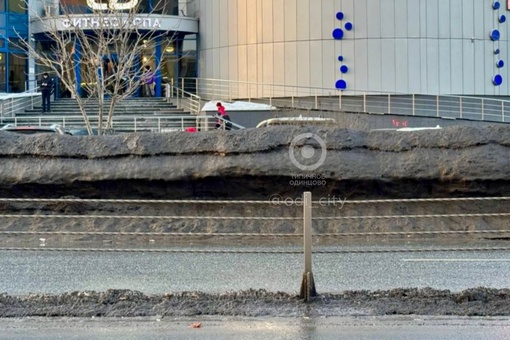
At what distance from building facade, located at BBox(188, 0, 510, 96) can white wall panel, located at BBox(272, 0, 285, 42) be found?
49mm

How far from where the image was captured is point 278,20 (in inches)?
1296

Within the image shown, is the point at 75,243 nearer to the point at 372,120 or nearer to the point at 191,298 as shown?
the point at 191,298

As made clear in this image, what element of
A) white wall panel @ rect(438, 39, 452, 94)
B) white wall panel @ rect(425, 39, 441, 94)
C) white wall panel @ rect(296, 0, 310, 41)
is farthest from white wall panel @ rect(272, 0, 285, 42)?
white wall panel @ rect(438, 39, 452, 94)

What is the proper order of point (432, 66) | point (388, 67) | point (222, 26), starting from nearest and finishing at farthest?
1. point (388, 67)
2. point (432, 66)
3. point (222, 26)

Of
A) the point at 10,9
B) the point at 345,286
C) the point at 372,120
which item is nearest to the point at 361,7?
the point at 372,120

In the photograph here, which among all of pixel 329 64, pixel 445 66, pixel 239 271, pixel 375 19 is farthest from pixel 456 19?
pixel 239 271

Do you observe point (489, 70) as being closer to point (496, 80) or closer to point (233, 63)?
point (496, 80)

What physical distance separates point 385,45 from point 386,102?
8.97 ft

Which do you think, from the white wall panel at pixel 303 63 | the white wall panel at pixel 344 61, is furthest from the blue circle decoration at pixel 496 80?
the white wall panel at pixel 303 63

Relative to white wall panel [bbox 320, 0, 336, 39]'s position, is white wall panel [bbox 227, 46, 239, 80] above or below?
below

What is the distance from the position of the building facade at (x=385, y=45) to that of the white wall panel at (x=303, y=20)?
0.05 meters

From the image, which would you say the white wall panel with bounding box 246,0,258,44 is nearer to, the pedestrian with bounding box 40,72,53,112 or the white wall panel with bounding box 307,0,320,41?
the white wall panel with bounding box 307,0,320,41

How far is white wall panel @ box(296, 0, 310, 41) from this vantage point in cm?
3250

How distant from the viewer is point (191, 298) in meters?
6.78
